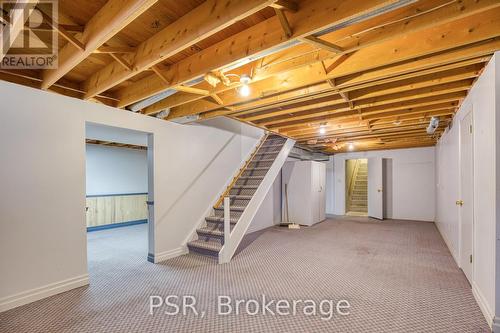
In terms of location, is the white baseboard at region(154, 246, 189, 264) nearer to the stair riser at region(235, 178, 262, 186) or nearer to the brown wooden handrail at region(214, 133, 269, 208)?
the brown wooden handrail at region(214, 133, 269, 208)

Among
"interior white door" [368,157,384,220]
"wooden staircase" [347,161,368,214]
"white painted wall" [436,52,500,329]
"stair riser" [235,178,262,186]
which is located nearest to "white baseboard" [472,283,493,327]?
"white painted wall" [436,52,500,329]

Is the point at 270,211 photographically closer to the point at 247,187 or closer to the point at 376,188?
the point at 247,187

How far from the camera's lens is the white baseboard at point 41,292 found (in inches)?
97.6

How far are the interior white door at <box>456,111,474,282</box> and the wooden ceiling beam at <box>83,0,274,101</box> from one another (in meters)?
2.81

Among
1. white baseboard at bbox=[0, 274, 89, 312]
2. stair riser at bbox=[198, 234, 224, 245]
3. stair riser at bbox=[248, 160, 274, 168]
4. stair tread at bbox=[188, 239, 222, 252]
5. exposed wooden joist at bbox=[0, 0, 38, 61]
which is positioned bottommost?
white baseboard at bbox=[0, 274, 89, 312]

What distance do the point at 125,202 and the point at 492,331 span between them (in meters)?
7.30

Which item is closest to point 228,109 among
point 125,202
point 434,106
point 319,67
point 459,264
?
point 319,67

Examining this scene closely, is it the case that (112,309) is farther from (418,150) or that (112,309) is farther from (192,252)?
(418,150)

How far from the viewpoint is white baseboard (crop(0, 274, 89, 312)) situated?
248cm

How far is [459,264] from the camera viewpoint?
348 cm

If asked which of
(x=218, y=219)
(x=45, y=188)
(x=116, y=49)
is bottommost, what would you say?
(x=218, y=219)

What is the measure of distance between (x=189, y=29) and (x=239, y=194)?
3.55m

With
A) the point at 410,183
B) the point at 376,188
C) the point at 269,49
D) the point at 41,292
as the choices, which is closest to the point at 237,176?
the point at 41,292

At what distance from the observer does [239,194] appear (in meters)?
4.99
